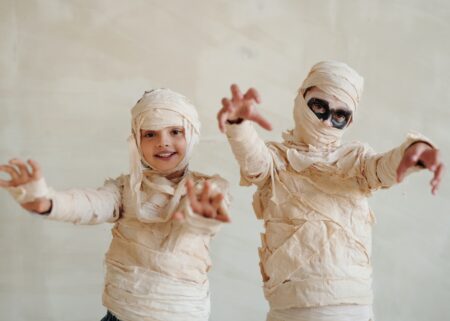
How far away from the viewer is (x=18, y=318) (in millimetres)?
2139

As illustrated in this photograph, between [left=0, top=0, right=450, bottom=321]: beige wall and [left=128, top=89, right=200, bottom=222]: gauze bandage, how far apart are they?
65 cm

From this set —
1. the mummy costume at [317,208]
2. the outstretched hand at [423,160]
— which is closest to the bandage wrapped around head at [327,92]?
the mummy costume at [317,208]

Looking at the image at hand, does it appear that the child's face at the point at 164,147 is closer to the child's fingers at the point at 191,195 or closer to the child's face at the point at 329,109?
the child's fingers at the point at 191,195

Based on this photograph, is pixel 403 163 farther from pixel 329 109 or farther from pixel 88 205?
pixel 88 205

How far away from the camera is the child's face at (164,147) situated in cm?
149

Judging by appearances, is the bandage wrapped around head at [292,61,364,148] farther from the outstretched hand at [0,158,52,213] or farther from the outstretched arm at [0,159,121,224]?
the outstretched hand at [0,158,52,213]

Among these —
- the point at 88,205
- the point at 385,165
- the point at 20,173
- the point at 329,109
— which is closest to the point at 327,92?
the point at 329,109

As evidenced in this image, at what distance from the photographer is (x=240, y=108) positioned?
1358 millimetres

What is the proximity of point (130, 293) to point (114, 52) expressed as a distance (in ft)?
3.30

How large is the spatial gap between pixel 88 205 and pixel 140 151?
19 centimetres

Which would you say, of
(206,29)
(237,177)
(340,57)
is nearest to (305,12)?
(340,57)

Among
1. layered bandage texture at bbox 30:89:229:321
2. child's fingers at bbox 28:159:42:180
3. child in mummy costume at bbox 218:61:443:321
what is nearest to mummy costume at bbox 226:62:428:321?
child in mummy costume at bbox 218:61:443:321

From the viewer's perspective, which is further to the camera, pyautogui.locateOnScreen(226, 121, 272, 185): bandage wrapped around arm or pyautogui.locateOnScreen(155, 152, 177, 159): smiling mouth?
pyautogui.locateOnScreen(155, 152, 177, 159): smiling mouth

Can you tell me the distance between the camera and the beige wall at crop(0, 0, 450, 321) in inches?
84.0
